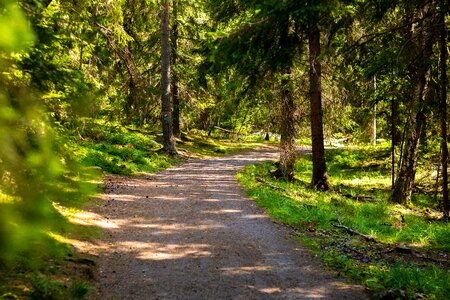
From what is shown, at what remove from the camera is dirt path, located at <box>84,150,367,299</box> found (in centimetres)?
625

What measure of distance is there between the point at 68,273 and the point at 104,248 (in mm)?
1661

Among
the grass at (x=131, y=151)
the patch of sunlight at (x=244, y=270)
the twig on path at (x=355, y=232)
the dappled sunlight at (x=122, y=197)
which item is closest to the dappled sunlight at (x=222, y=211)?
the dappled sunlight at (x=122, y=197)

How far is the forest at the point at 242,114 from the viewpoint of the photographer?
3.17 meters

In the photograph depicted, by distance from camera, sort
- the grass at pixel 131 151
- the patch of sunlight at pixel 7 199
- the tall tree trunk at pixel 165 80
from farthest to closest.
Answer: the tall tree trunk at pixel 165 80, the grass at pixel 131 151, the patch of sunlight at pixel 7 199

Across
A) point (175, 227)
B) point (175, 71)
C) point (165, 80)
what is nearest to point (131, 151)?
point (165, 80)

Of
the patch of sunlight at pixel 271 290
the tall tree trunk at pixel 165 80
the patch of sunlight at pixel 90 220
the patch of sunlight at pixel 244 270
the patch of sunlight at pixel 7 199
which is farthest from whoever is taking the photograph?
the tall tree trunk at pixel 165 80

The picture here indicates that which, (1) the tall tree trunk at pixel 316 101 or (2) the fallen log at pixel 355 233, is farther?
(1) the tall tree trunk at pixel 316 101

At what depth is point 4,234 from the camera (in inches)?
101

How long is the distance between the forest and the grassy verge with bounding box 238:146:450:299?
Result: 0.16ft

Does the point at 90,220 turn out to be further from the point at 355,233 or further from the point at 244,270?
the point at 355,233

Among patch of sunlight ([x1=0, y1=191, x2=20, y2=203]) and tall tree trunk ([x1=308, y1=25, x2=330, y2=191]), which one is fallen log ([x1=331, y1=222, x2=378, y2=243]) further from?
patch of sunlight ([x1=0, y1=191, x2=20, y2=203])

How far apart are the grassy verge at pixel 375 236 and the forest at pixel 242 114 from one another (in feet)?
0.16

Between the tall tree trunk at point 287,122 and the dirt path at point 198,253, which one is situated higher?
the tall tree trunk at point 287,122

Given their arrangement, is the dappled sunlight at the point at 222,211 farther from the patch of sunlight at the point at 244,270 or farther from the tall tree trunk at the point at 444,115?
the tall tree trunk at the point at 444,115
